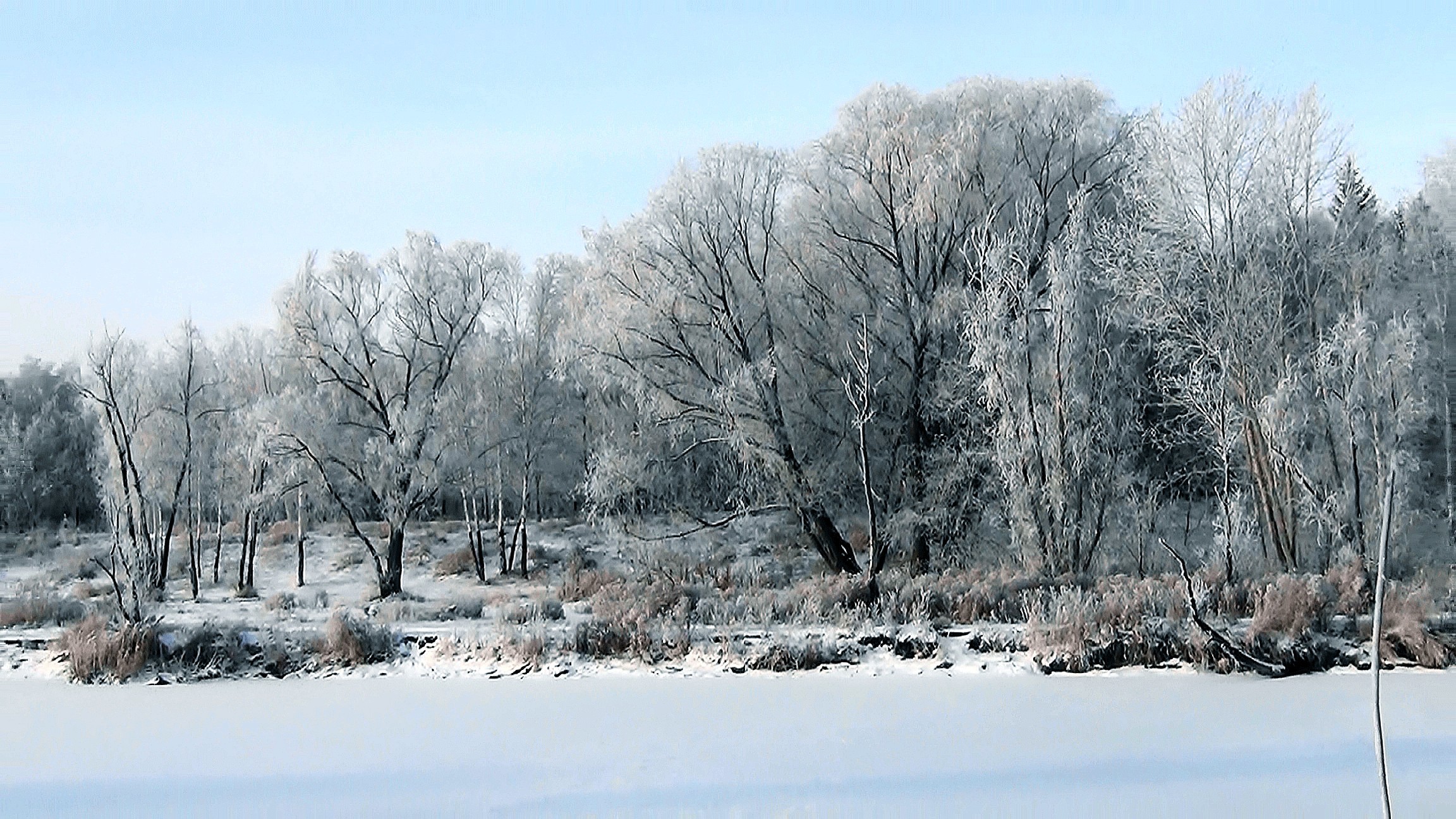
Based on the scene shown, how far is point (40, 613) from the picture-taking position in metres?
16.5

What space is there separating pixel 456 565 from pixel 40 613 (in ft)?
35.3

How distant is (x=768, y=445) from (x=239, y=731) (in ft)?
41.9

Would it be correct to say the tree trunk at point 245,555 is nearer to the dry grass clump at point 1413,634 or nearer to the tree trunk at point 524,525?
the tree trunk at point 524,525

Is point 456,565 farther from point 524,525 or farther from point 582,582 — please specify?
point 582,582

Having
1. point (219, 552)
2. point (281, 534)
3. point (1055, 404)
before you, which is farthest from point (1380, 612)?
point (281, 534)

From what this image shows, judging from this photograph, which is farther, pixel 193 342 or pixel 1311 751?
pixel 193 342

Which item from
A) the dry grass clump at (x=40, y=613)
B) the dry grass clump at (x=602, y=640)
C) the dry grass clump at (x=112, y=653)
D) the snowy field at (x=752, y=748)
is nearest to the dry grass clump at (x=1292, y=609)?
the snowy field at (x=752, y=748)

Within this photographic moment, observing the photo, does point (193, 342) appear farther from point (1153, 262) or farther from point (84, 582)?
point (1153, 262)

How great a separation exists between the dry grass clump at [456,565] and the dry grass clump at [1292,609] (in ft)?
62.4

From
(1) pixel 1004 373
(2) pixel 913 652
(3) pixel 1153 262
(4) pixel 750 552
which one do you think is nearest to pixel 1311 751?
(2) pixel 913 652

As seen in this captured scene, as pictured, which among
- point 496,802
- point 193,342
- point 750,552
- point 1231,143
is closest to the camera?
point 496,802

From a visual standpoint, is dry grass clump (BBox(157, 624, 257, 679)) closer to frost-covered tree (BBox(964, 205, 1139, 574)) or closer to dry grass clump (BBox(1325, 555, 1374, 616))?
frost-covered tree (BBox(964, 205, 1139, 574))

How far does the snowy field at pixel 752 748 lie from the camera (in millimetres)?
6281

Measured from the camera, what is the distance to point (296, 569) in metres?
28.1
